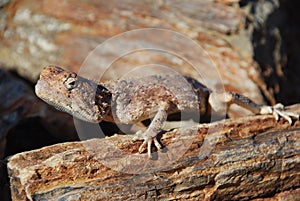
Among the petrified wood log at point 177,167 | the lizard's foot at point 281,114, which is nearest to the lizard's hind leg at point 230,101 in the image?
the lizard's foot at point 281,114

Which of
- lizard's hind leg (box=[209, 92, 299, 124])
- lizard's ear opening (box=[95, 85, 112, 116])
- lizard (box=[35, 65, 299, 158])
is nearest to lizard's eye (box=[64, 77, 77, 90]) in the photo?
lizard (box=[35, 65, 299, 158])

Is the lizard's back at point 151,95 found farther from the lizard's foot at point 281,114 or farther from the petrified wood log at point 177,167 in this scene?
the lizard's foot at point 281,114

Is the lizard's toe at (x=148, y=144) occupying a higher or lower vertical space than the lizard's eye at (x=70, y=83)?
lower

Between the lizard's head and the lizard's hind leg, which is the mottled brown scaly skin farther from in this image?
the lizard's hind leg

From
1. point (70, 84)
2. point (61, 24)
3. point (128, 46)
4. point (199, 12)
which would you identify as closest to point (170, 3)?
point (199, 12)

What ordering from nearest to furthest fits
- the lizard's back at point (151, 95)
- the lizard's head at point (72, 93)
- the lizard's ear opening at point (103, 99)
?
the lizard's head at point (72, 93) → the lizard's ear opening at point (103, 99) → the lizard's back at point (151, 95)

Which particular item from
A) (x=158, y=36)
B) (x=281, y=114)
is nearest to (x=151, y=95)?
(x=281, y=114)

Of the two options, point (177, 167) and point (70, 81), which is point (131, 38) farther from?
point (177, 167)
